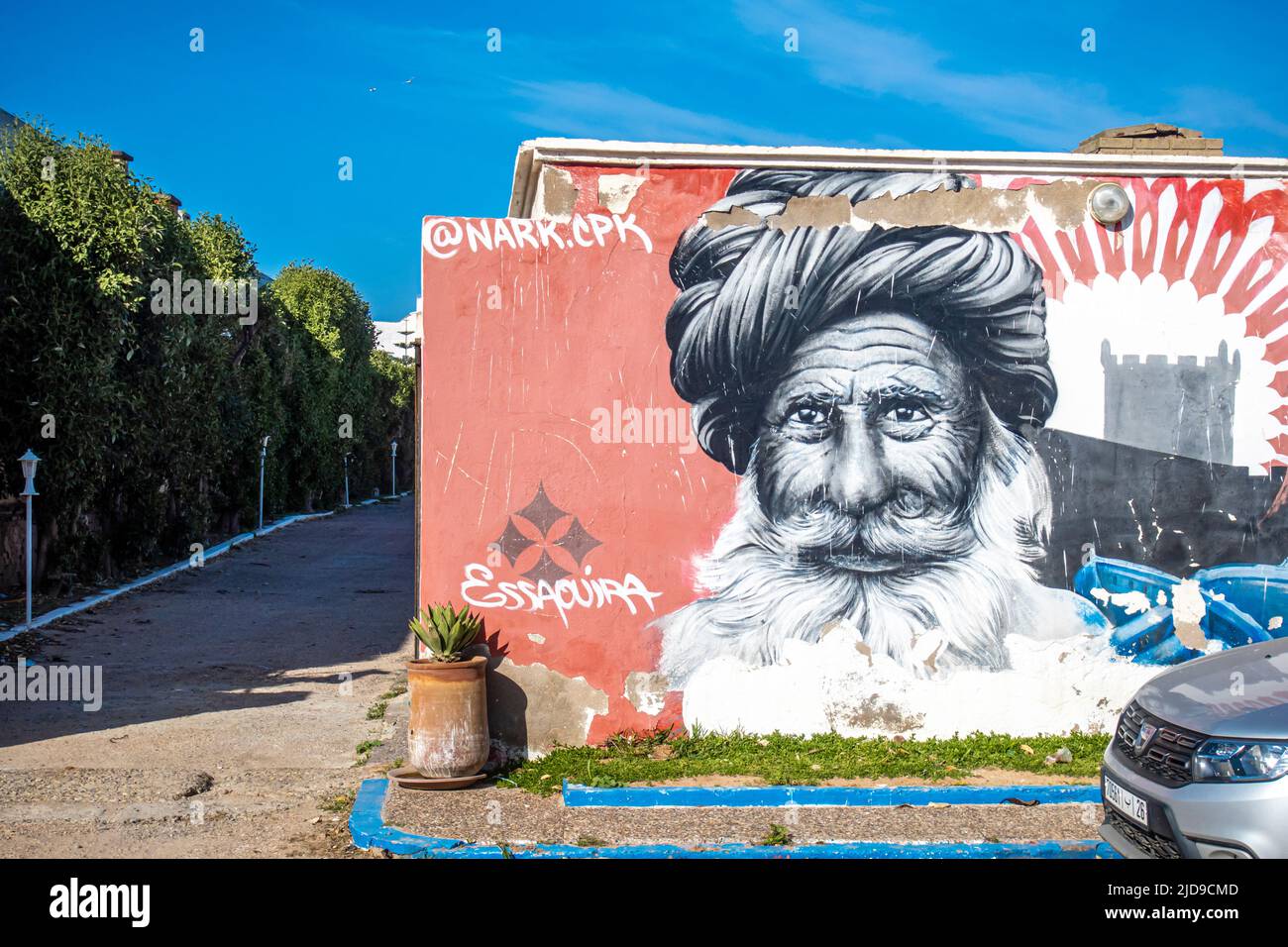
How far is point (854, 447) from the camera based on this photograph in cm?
865

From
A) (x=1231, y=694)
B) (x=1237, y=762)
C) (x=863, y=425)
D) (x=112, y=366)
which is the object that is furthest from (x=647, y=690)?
(x=112, y=366)

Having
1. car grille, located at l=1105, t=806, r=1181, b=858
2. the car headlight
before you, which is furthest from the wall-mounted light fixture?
the car headlight

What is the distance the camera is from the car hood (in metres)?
4.92

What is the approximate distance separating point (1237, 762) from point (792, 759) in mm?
3707

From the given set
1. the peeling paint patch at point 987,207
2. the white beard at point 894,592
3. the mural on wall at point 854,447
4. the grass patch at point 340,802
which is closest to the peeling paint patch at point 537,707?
the mural on wall at point 854,447

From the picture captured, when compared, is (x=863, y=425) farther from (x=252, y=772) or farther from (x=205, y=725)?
(x=205, y=725)

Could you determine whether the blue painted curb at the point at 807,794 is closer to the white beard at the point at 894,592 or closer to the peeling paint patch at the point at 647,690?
the peeling paint patch at the point at 647,690

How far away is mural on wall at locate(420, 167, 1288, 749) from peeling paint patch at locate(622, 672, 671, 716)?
22 millimetres

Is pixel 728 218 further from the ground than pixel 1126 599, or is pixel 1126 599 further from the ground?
pixel 728 218

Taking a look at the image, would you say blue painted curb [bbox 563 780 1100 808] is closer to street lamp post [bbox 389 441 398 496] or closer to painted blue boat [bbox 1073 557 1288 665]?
painted blue boat [bbox 1073 557 1288 665]

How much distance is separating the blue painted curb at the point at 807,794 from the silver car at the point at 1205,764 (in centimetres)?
185

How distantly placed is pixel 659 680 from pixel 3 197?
13057 mm

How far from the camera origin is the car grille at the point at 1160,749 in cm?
509
